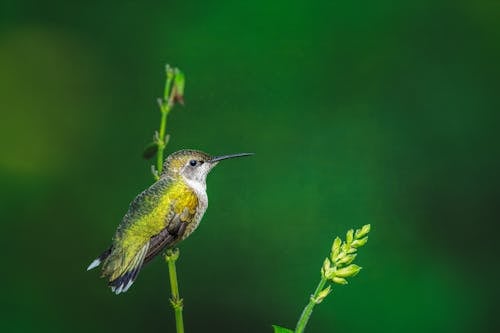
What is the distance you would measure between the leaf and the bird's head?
367mm

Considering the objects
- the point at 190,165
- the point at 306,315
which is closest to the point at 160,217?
the point at 190,165

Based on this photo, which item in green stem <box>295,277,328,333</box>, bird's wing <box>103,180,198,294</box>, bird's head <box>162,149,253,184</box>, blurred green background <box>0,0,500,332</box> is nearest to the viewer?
green stem <box>295,277,328,333</box>

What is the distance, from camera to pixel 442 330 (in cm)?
418

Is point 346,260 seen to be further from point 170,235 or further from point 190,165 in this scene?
point 190,165

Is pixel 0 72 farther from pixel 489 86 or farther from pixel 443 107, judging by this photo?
pixel 489 86

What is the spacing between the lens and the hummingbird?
4.01 feet

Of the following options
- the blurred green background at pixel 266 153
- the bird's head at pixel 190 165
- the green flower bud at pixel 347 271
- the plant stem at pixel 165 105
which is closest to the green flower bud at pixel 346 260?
the green flower bud at pixel 347 271

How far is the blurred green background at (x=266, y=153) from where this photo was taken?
4.23m

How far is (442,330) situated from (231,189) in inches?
58.1

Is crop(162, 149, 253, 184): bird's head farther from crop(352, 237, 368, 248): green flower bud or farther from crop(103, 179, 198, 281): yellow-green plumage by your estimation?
crop(352, 237, 368, 248): green flower bud

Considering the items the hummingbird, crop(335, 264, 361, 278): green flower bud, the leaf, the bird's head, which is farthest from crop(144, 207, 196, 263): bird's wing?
crop(335, 264, 361, 278): green flower bud

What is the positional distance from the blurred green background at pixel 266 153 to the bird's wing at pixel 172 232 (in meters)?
2.79

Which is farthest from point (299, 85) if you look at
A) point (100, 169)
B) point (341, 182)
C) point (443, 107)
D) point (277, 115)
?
point (100, 169)

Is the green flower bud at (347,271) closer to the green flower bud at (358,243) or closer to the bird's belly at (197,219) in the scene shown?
the green flower bud at (358,243)
